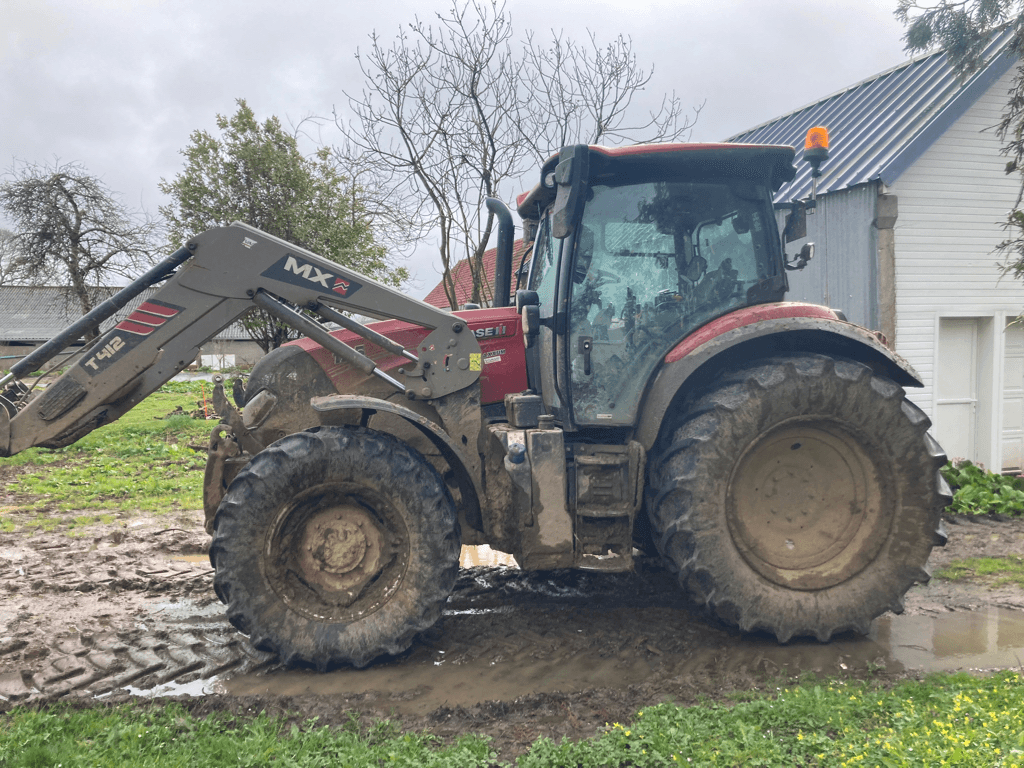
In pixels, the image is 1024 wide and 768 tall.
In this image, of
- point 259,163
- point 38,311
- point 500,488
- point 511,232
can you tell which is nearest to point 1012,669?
point 500,488

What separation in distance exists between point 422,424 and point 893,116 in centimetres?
835

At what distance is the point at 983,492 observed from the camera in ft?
24.1

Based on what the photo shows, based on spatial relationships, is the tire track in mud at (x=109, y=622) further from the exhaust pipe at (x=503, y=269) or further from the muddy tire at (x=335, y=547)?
the exhaust pipe at (x=503, y=269)

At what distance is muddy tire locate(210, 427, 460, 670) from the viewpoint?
383cm

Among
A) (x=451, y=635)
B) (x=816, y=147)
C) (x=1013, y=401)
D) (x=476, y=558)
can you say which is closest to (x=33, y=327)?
(x=476, y=558)

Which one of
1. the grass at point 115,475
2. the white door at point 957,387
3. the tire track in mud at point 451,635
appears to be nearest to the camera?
the tire track in mud at point 451,635

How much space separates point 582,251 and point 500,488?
1.45 m

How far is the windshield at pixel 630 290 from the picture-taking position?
4262 millimetres

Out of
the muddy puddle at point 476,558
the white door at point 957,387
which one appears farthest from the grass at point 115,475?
the white door at point 957,387

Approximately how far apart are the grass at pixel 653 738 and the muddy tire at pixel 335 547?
59 centimetres

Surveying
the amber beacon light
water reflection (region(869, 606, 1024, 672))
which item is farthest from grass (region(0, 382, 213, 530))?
the amber beacon light

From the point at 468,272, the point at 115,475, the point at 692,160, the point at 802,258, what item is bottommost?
the point at 115,475

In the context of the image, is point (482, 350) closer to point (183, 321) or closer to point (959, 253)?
point (183, 321)

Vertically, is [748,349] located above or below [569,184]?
below
